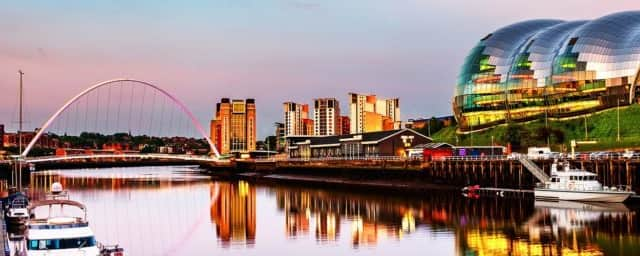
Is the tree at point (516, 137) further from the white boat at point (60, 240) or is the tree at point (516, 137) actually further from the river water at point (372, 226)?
the white boat at point (60, 240)

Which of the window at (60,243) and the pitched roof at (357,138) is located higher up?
the pitched roof at (357,138)

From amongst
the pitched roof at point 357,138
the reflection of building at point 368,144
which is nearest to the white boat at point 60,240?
the reflection of building at point 368,144

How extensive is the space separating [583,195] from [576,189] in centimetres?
100

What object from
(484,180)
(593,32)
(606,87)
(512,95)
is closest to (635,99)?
(606,87)

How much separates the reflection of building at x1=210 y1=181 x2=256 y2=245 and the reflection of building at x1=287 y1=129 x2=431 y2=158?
2920cm

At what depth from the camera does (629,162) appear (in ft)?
215

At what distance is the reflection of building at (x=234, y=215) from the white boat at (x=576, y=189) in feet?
79.2

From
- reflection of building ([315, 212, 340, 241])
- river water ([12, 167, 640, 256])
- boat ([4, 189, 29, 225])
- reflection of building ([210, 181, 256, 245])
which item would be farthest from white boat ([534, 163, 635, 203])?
boat ([4, 189, 29, 225])

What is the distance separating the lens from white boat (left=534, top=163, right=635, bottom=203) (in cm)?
6325

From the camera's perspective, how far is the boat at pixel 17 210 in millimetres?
52500

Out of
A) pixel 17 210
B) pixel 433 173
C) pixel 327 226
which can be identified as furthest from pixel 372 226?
pixel 433 173

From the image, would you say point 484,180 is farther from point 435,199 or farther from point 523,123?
point 523,123

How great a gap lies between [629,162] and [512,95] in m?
63.9

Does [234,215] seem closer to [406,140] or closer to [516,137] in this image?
[516,137]
